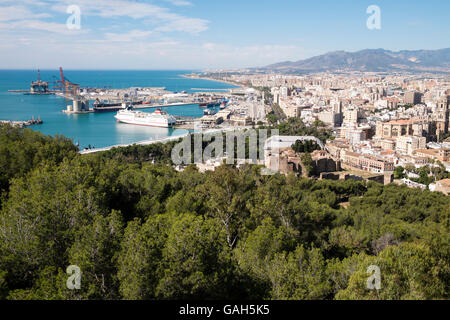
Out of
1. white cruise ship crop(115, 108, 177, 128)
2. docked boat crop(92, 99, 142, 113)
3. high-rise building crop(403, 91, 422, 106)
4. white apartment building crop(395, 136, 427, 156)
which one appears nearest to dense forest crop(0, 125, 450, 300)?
white apartment building crop(395, 136, 427, 156)

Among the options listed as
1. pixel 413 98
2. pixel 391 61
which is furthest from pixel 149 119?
pixel 391 61

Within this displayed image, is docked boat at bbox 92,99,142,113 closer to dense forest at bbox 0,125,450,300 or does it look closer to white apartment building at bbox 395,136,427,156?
white apartment building at bbox 395,136,427,156

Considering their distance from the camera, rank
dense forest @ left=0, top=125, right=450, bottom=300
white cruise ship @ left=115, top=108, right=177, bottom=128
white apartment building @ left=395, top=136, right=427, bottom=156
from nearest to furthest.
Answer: dense forest @ left=0, top=125, right=450, bottom=300, white apartment building @ left=395, top=136, right=427, bottom=156, white cruise ship @ left=115, top=108, right=177, bottom=128

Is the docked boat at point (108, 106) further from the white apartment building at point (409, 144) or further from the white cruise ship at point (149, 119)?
the white apartment building at point (409, 144)

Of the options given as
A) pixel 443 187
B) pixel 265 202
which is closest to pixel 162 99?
pixel 443 187

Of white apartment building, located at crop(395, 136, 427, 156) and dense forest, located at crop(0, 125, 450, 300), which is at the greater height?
dense forest, located at crop(0, 125, 450, 300)

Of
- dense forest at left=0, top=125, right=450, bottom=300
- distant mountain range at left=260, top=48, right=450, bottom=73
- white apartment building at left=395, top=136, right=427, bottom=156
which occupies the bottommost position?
white apartment building at left=395, top=136, right=427, bottom=156

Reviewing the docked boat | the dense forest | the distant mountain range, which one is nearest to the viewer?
the dense forest

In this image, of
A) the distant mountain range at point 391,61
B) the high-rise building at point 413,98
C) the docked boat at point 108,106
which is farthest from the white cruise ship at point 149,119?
the distant mountain range at point 391,61
